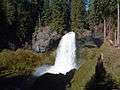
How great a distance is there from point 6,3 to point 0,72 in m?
33.3

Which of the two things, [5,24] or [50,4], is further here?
[50,4]

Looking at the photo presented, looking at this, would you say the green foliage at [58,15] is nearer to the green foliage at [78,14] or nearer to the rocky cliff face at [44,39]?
the rocky cliff face at [44,39]

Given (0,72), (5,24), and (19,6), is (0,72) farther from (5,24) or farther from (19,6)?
(19,6)

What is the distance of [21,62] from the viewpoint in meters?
46.2

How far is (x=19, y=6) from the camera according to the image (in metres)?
72.7

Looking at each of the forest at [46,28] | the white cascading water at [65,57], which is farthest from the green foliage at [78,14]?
the white cascading water at [65,57]

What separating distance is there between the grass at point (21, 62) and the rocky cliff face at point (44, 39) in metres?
15.8

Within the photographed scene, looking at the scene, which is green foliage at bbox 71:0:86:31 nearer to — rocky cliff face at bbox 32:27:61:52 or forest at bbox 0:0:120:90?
forest at bbox 0:0:120:90

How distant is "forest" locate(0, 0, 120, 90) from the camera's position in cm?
4762

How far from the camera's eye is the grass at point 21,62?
42500mm

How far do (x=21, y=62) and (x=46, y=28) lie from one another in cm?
2593

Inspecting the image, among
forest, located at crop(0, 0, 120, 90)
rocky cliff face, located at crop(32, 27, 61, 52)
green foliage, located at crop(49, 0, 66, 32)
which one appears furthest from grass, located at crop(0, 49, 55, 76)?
green foliage, located at crop(49, 0, 66, 32)

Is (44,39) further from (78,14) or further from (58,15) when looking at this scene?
(78,14)

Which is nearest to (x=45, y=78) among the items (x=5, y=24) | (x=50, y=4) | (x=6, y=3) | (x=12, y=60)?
(x=12, y=60)
